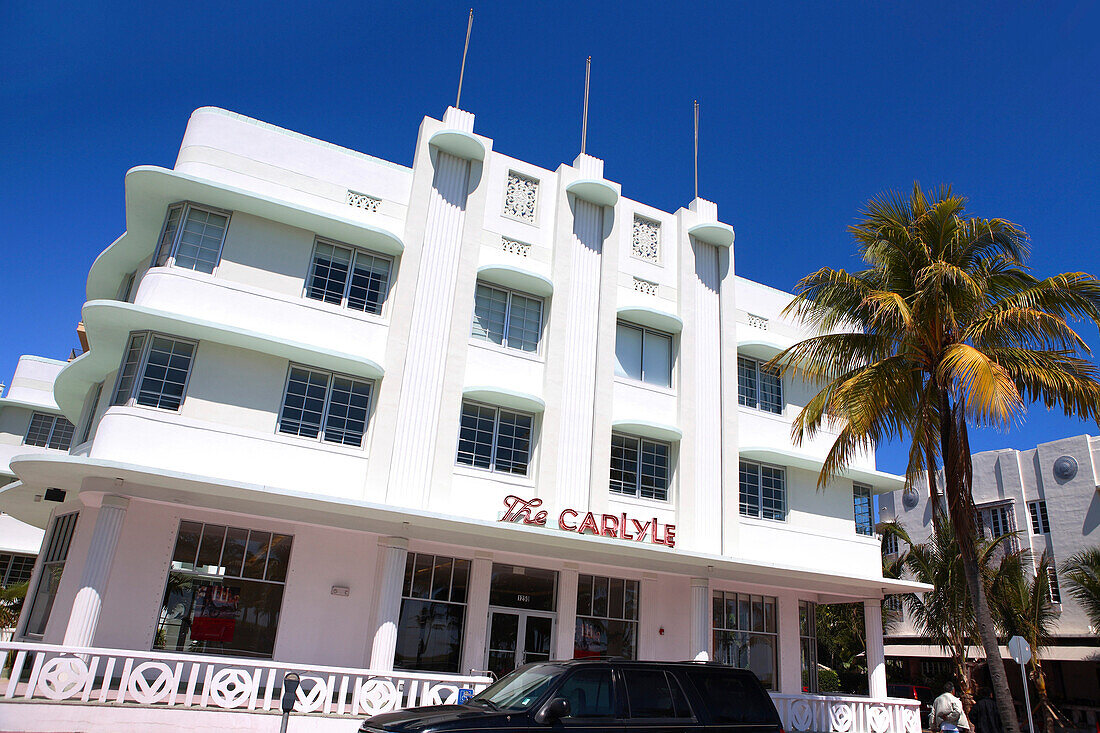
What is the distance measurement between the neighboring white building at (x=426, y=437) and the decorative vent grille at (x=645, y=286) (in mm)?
116

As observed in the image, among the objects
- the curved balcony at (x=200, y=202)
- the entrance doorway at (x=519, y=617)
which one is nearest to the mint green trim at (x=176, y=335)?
the curved balcony at (x=200, y=202)

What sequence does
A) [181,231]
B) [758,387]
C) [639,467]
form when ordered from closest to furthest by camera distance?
[181,231], [639,467], [758,387]

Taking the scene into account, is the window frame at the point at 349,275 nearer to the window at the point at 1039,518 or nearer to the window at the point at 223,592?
the window at the point at 223,592

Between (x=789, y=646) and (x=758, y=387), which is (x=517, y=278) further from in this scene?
(x=789, y=646)

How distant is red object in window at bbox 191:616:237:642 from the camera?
14.1m

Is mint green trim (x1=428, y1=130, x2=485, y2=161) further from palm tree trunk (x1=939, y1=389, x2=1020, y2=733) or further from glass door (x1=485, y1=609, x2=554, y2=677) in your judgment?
palm tree trunk (x1=939, y1=389, x2=1020, y2=733)

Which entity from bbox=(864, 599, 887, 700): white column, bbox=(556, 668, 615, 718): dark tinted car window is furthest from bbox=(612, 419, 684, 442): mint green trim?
bbox=(556, 668, 615, 718): dark tinted car window

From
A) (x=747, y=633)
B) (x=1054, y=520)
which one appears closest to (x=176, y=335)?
(x=747, y=633)

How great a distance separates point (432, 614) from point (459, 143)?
11.0 metres

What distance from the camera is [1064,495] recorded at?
3039 centimetres

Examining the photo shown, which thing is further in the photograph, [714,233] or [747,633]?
[714,233]

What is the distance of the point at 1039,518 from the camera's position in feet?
103

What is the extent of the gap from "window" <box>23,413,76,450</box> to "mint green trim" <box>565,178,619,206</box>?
70.6 feet

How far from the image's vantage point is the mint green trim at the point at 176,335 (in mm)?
14148
